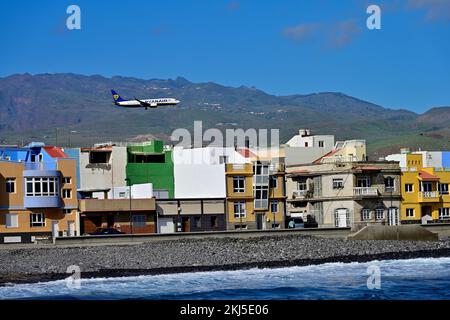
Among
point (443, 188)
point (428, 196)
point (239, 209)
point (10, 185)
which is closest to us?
point (10, 185)

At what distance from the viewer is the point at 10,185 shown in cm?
5894

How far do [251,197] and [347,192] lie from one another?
8.02 metres

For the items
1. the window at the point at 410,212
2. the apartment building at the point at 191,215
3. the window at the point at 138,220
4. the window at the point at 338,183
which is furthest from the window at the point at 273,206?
the window at the point at 410,212

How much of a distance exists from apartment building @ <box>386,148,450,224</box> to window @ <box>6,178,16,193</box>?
30.8 meters

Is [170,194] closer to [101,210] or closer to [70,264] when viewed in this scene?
[101,210]

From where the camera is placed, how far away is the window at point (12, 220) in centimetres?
5816

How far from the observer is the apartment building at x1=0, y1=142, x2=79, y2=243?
191ft

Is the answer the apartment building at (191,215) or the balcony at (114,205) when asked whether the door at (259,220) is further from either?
the balcony at (114,205)

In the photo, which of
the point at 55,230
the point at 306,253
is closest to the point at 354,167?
the point at 306,253

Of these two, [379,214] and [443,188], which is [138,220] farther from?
[443,188]

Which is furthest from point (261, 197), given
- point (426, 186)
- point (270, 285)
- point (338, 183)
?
point (270, 285)

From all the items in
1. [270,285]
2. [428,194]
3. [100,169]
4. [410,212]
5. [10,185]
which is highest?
[100,169]

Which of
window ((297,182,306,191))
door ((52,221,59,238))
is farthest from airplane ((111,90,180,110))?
door ((52,221,59,238))

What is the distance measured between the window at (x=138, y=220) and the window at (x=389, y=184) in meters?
20.5
